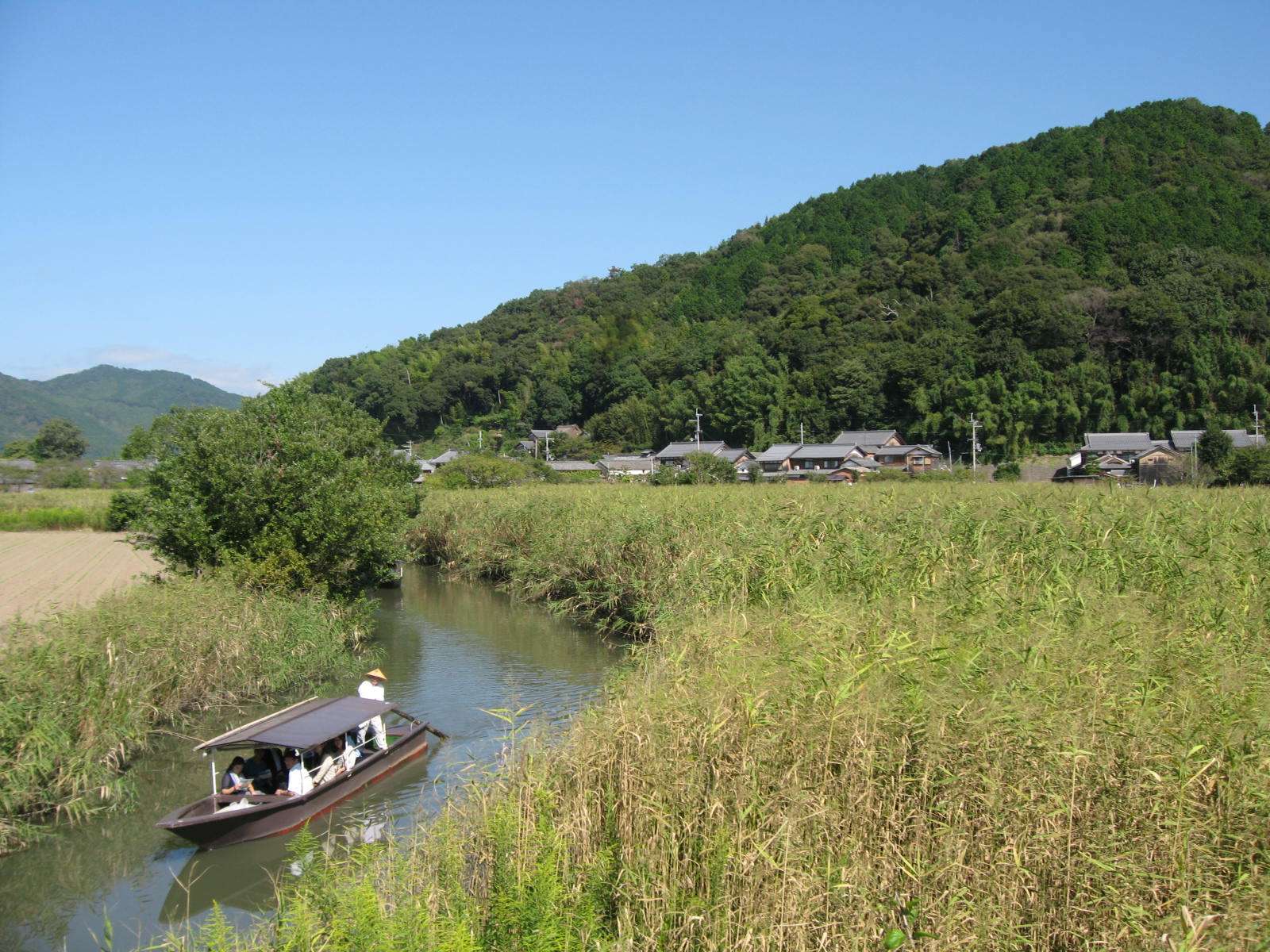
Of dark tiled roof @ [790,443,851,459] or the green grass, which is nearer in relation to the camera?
the green grass

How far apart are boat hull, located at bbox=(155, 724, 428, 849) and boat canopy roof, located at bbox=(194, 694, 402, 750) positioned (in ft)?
1.76

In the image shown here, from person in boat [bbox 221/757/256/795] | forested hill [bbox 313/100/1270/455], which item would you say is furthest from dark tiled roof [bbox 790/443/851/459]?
person in boat [bbox 221/757/256/795]

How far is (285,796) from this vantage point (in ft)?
32.2

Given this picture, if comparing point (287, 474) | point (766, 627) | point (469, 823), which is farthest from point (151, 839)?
point (287, 474)

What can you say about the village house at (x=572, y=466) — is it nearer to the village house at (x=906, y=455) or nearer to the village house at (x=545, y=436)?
the village house at (x=545, y=436)

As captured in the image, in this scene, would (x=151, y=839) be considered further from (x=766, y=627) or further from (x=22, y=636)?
(x=766, y=627)

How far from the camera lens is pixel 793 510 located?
58.3 feet

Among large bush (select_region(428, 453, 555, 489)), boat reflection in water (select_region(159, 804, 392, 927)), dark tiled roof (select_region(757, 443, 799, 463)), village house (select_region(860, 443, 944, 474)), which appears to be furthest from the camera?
dark tiled roof (select_region(757, 443, 799, 463))

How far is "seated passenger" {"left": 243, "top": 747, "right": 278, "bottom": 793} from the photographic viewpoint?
10.4 metres

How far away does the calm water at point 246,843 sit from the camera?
8.43m

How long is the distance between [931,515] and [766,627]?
716 centimetres

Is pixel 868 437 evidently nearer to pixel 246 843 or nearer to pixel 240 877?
pixel 246 843

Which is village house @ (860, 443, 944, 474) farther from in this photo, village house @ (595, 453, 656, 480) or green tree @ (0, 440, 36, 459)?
green tree @ (0, 440, 36, 459)

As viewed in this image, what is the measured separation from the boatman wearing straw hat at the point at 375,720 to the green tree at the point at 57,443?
97086mm
